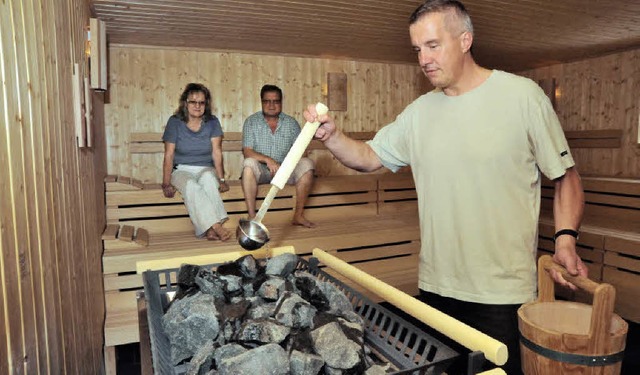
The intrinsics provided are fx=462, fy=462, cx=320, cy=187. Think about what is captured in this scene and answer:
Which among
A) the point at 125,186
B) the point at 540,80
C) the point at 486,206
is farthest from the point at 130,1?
the point at 540,80

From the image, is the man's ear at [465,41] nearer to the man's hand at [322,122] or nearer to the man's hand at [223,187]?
the man's hand at [322,122]

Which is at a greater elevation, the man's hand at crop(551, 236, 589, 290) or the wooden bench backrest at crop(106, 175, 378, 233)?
the man's hand at crop(551, 236, 589, 290)

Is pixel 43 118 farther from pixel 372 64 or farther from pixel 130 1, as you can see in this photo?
pixel 372 64

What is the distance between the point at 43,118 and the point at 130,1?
2.43 m

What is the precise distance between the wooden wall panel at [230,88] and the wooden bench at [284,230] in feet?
3.43

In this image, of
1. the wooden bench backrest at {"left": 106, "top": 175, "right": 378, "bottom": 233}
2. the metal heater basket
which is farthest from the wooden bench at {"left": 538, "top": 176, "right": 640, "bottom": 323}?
the metal heater basket

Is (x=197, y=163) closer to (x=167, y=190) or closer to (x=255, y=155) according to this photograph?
(x=167, y=190)

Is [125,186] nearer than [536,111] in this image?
No

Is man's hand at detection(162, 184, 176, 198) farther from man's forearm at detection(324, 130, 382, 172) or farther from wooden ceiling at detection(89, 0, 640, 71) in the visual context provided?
man's forearm at detection(324, 130, 382, 172)

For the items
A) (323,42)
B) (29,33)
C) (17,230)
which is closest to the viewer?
(17,230)

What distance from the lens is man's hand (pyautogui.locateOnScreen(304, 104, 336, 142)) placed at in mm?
1531

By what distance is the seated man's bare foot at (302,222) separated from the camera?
15.3ft

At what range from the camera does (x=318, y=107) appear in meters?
1.53

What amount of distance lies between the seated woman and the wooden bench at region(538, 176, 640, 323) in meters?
3.43
